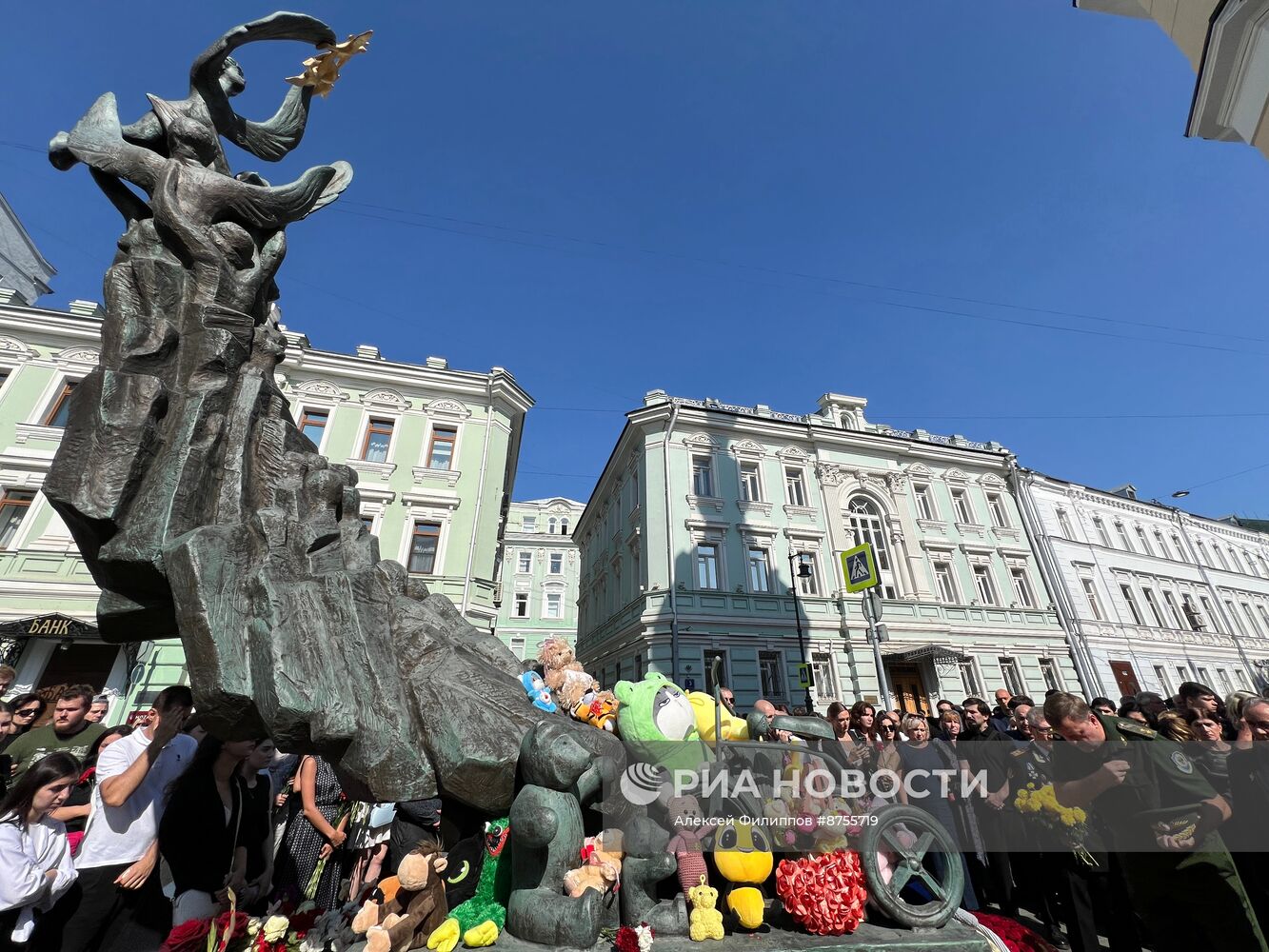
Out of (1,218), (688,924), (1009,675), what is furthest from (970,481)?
(1,218)

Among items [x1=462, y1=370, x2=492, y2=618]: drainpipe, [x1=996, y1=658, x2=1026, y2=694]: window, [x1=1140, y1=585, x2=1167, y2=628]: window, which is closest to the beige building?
[x1=462, y1=370, x2=492, y2=618]: drainpipe

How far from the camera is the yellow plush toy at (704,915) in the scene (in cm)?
209

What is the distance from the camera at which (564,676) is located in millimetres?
3713

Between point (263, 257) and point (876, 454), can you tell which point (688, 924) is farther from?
point (876, 454)

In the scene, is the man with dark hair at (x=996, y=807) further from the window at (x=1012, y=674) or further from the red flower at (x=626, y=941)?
the window at (x=1012, y=674)

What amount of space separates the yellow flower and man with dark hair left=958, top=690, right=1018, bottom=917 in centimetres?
436

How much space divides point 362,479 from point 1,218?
54.8 feet

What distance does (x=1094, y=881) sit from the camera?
147 inches

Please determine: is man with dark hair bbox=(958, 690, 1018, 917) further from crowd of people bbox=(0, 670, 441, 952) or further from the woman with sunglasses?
the woman with sunglasses

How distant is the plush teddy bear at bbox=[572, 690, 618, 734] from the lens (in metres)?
3.02

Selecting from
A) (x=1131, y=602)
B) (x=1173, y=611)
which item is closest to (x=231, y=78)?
(x=1131, y=602)

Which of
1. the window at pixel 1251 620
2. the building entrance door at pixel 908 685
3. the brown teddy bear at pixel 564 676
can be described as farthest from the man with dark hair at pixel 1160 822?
the window at pixel 1251 620

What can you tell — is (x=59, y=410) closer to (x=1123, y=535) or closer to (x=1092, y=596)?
(x=1092, y=596)

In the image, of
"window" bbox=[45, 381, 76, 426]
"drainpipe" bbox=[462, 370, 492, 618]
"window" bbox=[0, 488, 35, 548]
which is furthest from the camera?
"drainpipe" bbox=[462, 370, 492, 618]
